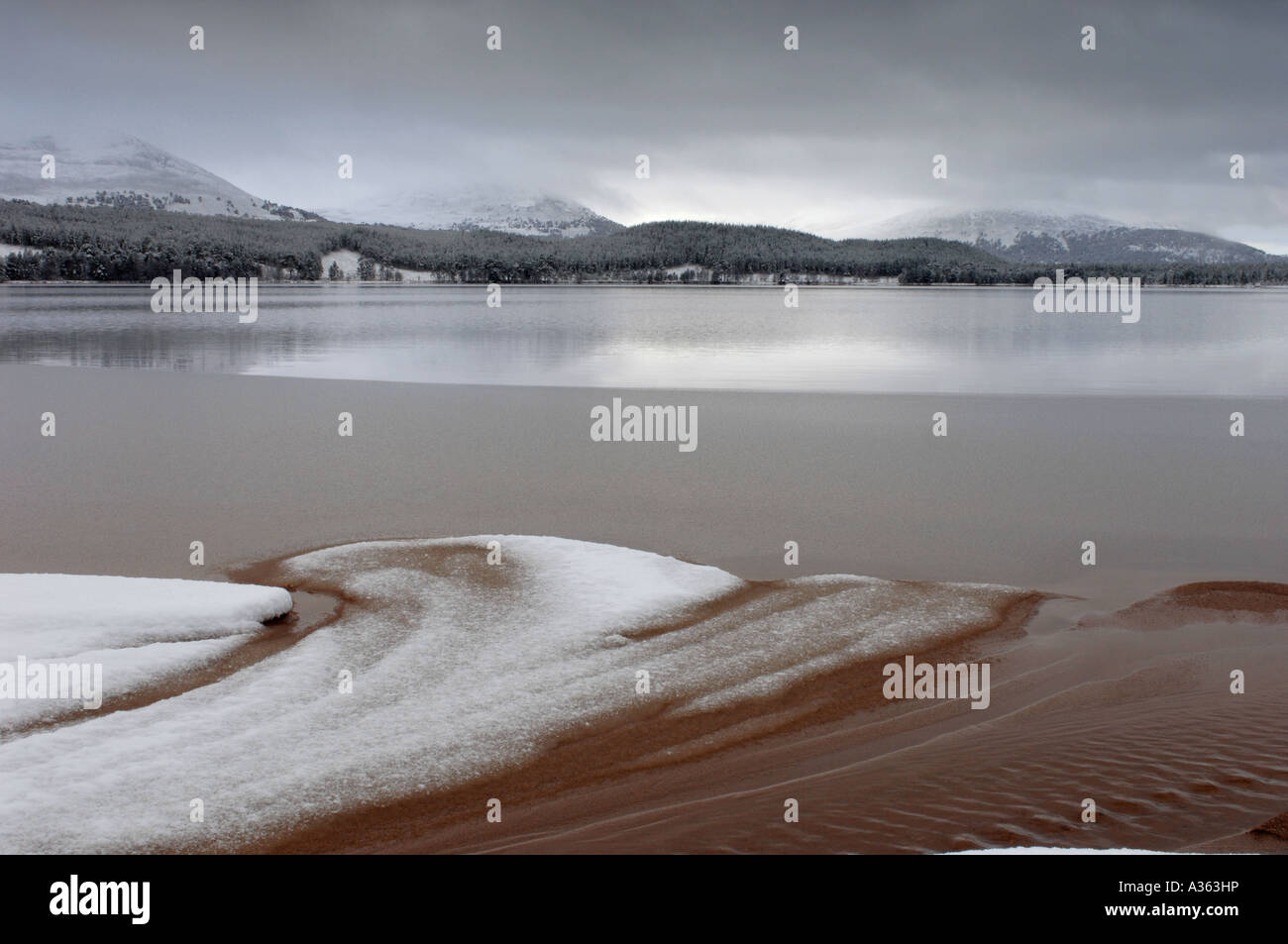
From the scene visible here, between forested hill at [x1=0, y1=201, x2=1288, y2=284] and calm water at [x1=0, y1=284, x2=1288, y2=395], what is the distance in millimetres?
89861

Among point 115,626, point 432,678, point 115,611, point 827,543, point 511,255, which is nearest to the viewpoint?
point 432,678

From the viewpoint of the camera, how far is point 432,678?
652cm

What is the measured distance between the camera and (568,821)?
197 inches

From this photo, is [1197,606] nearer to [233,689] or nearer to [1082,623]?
[1082,623]

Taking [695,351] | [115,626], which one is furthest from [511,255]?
[115,626]

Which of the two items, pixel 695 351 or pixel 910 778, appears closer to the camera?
pixel 910 778

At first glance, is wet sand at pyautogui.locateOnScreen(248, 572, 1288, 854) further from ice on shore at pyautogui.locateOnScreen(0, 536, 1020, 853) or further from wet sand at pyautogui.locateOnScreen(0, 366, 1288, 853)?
ice on shore at pyautogui.locateOnScreen(0, 536, 1020, 853)

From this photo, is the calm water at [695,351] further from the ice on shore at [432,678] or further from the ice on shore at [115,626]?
the ice on shore at [115,626]

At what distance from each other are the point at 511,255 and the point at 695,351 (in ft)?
482

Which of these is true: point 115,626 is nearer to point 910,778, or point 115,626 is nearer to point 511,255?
point 910,778

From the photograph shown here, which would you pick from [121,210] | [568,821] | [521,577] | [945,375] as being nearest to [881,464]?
[521,577]

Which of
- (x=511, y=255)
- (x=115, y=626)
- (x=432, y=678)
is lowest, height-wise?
(x=432, y=678)

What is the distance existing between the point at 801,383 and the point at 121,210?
634 feet

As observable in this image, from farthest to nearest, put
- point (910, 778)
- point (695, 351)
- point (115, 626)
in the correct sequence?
point (695, 351), point (115, 626), point (910, 778)
